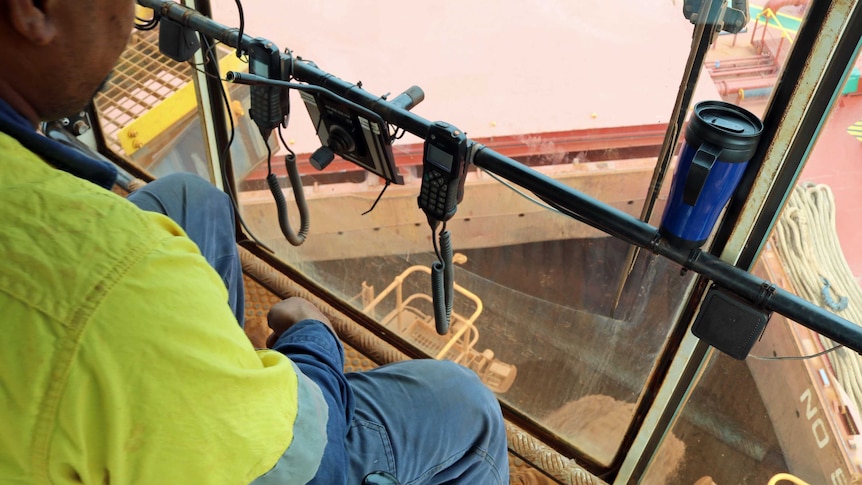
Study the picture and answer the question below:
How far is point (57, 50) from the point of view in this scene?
612 millimetres

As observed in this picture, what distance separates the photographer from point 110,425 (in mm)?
513

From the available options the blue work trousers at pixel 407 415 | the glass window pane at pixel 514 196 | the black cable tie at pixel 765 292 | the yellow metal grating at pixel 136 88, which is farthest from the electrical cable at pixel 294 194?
the black cable tie at pixel 765 292

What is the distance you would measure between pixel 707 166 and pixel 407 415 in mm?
553

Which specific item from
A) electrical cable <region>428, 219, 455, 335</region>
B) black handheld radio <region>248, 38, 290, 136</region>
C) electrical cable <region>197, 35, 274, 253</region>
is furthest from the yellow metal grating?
electrical cable <region>428, 219, 455, 335</region>

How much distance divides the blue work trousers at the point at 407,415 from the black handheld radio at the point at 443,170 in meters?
0.27

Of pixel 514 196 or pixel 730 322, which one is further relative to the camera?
pixel 514 196

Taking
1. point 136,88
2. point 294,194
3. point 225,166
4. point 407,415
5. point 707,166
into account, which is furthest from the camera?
point 136,88

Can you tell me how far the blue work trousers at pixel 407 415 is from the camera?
901 mm

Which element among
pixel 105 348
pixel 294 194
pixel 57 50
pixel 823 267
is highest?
pixel 57 50

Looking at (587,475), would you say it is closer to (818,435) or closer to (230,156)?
(818,435)

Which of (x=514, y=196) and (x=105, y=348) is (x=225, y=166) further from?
(x=105, y=348)

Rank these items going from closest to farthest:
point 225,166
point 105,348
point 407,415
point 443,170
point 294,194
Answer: point 105,348, point 407,415, point 443,170, point 294,194, point 225,166

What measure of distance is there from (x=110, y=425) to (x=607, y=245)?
3.89 ft

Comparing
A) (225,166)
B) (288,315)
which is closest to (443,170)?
(288,315)
